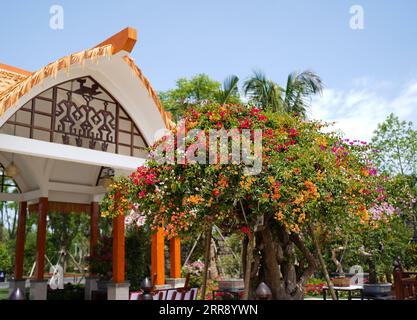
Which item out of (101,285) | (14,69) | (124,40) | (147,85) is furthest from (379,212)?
(14,69)

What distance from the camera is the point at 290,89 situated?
13.9 metres

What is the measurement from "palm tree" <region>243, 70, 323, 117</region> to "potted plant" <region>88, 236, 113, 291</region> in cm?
631

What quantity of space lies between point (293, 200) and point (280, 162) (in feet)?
1.52

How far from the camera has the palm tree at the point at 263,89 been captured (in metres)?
13.6

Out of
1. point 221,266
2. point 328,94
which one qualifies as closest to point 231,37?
point 328,94

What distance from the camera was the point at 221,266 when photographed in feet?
48.6

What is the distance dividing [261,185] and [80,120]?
16.9 ft

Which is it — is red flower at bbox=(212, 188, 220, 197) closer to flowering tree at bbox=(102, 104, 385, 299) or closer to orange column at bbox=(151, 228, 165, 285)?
flowering tree at bbox=(102, 104, 385, 299)

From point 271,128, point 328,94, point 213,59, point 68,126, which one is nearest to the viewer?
point 271,128

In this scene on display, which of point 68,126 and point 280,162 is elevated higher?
point 68,126

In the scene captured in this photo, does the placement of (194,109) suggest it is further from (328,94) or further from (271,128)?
(328,94)

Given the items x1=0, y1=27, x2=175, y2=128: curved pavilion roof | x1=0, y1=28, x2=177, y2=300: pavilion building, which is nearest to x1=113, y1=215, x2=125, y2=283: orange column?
x1=0, y1=28, x2=177, y2=300: pavilion building

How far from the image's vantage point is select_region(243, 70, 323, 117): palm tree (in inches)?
540

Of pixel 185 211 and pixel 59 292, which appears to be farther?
pixel 59 292
